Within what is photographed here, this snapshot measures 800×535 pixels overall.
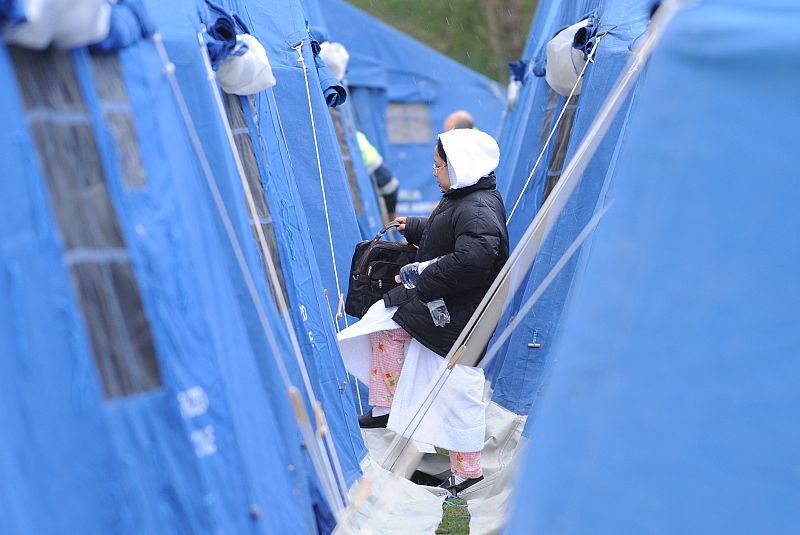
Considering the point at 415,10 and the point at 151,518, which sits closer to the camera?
the point at 151,518

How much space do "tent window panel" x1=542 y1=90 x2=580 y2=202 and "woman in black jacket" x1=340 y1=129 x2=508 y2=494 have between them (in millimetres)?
1355

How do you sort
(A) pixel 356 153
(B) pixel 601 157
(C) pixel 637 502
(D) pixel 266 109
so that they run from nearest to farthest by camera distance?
(C) pixel 637 502, (D) pixel 266 109, (B) pixel 601 157, (A) pixel 356 153

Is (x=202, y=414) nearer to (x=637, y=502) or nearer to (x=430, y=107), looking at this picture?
(x=637, y=502)

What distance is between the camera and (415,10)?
2305cm

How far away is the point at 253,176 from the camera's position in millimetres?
3818

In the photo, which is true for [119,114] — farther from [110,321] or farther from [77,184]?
[110,321]

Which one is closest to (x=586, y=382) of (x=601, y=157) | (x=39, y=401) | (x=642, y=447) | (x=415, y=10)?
(x=642, y=447)

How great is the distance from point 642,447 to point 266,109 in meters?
2.53

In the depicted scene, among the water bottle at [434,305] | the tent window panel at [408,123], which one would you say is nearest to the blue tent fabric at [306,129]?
the water bottle at [434,305]

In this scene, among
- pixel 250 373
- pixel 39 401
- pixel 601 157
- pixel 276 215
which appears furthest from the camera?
pixel 601 157

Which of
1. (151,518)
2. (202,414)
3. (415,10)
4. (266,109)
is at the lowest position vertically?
(151,518)

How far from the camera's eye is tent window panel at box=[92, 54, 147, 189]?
2303 mm

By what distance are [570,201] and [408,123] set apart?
8.06m

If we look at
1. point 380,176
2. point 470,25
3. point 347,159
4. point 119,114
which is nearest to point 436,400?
point 119,114
